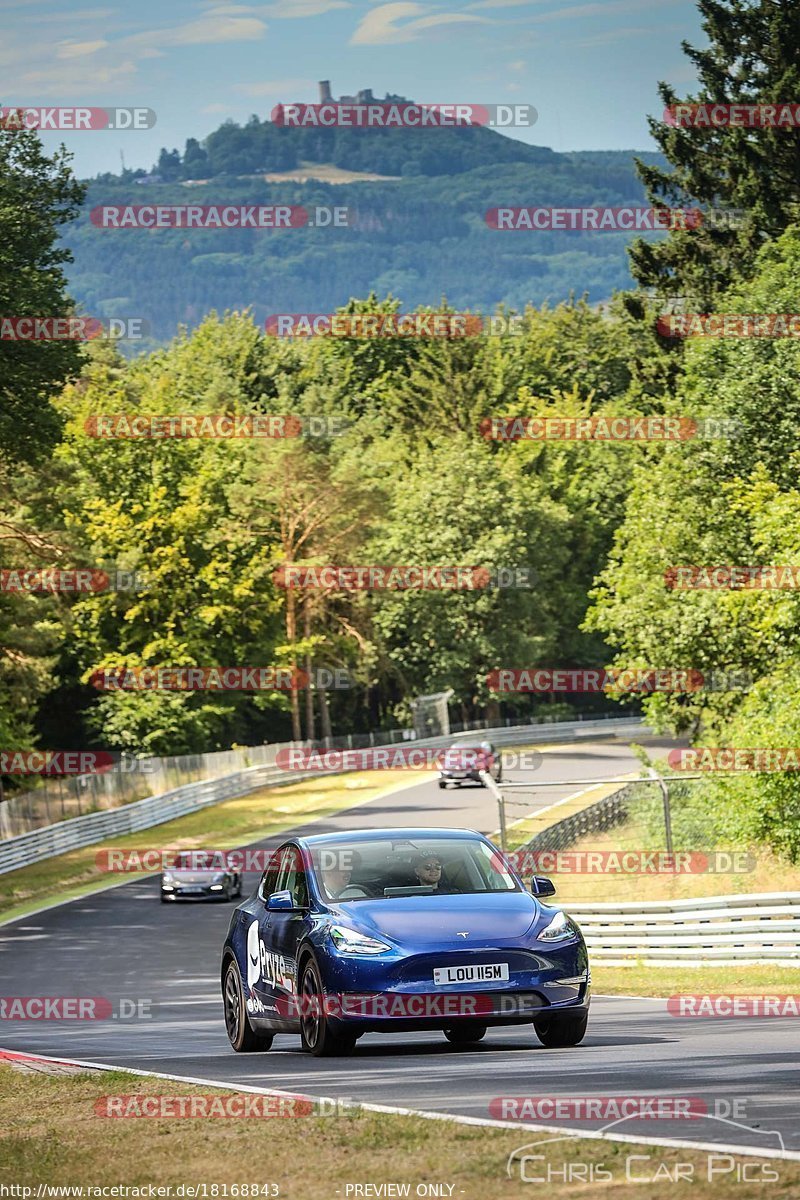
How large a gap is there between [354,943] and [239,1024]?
2096mm

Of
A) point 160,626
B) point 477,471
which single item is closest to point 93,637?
point 160,626

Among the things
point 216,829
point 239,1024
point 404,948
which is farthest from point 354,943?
point 216,829

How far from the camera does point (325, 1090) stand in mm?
9945

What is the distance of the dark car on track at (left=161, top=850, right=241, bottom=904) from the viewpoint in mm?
41250

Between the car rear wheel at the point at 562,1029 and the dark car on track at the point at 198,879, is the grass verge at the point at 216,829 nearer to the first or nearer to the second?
the dark car on track at the point at 198,879

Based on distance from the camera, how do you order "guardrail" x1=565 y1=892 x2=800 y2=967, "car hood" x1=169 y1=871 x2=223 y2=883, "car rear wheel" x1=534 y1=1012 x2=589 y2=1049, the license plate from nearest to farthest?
the license plate
"car rear wheel" x1=534 y1=1012 x2=589 y2=1049
"guardrail" x1=565 y1=892 x2=800 y2=967
"car hood" x1=169 y1=871 x2=223 y2=883

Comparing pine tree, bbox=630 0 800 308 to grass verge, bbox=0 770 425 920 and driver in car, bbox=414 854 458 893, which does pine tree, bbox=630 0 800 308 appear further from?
driver in car, bbox=414 854 458 893

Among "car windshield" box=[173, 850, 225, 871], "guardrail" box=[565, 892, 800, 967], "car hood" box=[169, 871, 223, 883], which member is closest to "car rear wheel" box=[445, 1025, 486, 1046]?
"guardrail" box=[565, 892, 800, 967]

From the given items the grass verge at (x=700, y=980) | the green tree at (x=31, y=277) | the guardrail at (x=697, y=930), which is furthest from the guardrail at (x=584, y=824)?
the green tree at (x=31, y=277)

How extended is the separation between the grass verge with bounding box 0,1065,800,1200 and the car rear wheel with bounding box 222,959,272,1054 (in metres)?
3.89

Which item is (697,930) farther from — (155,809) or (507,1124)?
(155,809)

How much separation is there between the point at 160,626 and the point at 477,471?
24717mm

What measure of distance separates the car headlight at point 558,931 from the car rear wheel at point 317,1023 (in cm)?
135

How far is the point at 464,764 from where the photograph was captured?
208 ft
